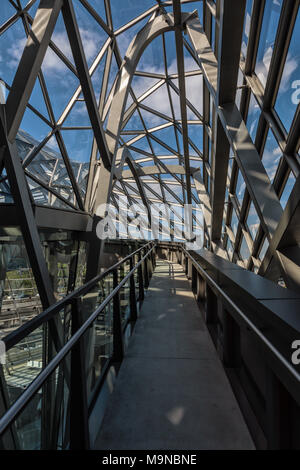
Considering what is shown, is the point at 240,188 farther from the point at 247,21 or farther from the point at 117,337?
the point at 117,337

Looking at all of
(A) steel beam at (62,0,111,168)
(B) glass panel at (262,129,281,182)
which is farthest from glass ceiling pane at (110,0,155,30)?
(B) glass panel at (262,129,281,182)

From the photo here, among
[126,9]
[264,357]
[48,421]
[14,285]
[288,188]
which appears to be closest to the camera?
[264,357]

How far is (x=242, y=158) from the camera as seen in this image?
8336 millimetres

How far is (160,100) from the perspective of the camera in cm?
2041

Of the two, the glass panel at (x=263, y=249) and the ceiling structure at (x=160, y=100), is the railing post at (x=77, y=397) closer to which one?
the ceiling structure at (x=160, y=100)

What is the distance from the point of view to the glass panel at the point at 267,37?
282 inches

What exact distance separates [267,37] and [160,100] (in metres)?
13.6

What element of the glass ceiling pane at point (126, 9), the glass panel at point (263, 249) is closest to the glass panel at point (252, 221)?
the glass panel at point (263, 249)

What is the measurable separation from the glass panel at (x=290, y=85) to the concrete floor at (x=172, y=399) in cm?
705

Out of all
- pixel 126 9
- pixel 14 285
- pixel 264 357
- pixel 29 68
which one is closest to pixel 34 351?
pixel 264 357

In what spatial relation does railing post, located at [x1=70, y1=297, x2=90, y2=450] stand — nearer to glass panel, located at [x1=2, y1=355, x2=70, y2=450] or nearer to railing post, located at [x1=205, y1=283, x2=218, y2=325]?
glass panel, located at [x1=2, y1=355, x2=70, y2=450]

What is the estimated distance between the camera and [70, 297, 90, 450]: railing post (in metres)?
1.83

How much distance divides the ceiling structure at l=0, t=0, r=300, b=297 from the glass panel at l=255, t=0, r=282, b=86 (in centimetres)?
3

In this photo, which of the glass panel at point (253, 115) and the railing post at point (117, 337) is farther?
the glass panel at point (253, 115)
